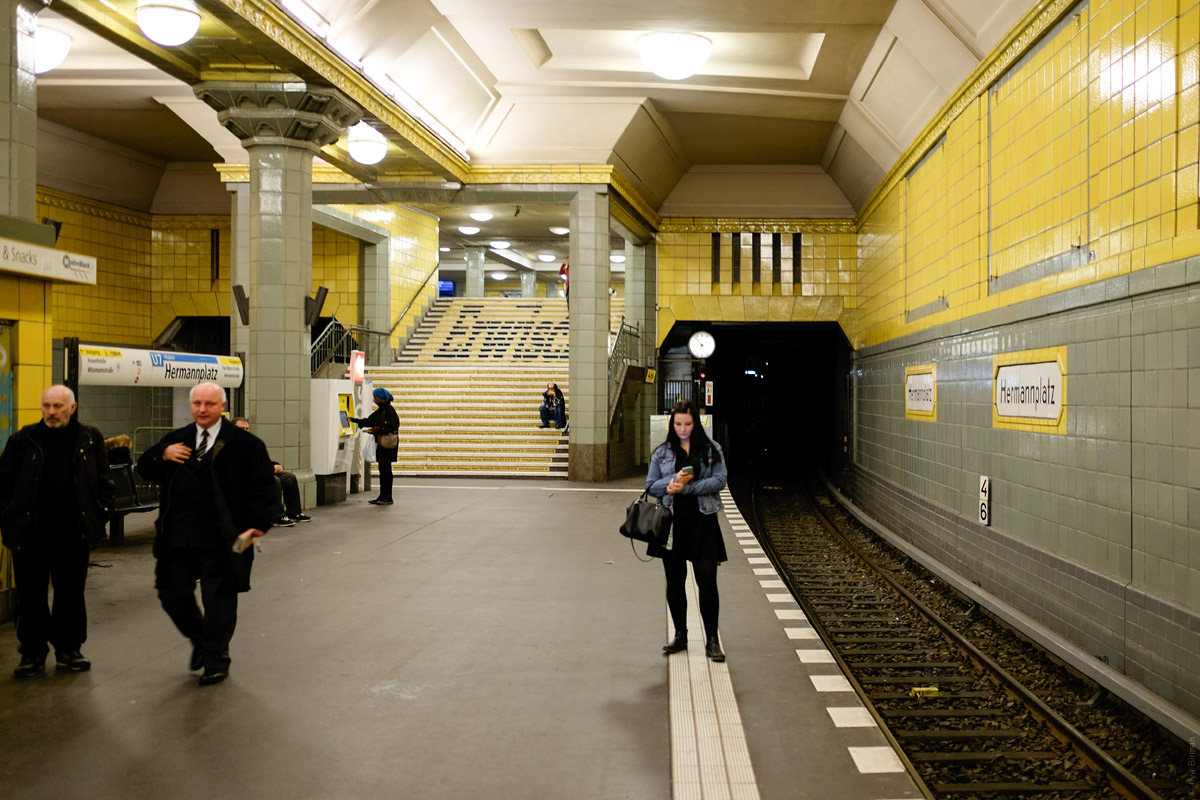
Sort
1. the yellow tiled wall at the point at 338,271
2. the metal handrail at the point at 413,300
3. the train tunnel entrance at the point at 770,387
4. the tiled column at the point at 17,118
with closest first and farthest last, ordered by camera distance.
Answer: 1. the tiled column at the point at 17,118
2. the train tunnel entrance at the point at 770,387
3. the yellow tiled wall at the point at 338,271
4. the metal handrail at the point at 413,300

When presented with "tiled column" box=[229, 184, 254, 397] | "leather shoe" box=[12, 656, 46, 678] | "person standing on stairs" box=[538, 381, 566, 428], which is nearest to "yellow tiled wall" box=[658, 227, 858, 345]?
"person standing on stairs" box=[538, 381, 566, 428]

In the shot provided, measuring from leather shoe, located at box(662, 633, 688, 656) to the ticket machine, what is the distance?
848 centimetres

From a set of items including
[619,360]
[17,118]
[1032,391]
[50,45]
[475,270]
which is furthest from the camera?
[475,270]

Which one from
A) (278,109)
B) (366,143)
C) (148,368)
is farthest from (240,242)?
(148,368)

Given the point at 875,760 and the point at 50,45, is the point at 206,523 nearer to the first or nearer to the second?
the point at 875,760

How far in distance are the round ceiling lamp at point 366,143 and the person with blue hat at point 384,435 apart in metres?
3.51

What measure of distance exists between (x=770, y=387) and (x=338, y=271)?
16.2m

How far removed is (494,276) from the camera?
144ft

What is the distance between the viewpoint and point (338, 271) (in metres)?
23.2

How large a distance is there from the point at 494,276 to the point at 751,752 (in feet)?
134

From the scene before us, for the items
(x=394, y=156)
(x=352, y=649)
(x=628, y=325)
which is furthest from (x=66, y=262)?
(x=628, y=325)

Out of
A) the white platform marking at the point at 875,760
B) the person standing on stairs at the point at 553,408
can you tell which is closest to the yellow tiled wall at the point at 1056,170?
the white platform marking at the point at 875,760

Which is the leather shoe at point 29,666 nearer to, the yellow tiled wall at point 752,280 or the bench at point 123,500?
the bench at point 123,500

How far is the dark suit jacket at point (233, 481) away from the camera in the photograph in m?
5.09
